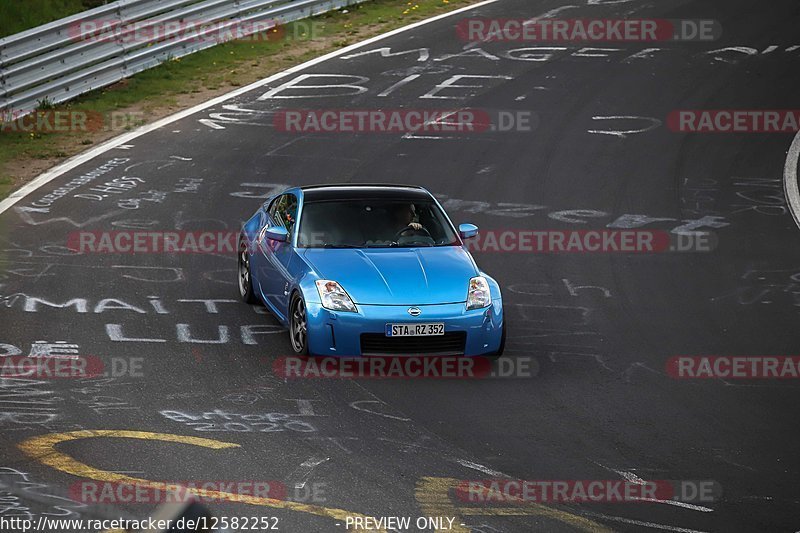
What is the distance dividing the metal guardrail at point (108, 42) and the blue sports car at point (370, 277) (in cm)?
784

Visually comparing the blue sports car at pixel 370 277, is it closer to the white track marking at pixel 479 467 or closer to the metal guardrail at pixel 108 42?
the white track marking at pixel 479 467

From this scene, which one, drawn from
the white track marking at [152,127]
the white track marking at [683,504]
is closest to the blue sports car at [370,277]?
the white track marking at [683,504]

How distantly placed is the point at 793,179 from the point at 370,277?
31.3 feet

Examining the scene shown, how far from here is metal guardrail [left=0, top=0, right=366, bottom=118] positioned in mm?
18809

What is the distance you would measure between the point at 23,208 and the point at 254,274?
4.73 meters

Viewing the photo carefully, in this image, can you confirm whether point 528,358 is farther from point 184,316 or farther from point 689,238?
point 689,238

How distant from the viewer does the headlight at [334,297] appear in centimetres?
1046

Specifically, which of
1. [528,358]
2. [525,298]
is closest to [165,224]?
[525,298]

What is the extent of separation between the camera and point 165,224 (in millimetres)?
15266

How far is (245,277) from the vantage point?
12.7 m

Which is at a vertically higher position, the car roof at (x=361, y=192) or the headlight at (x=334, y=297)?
the car roof at (x=361, y=192)

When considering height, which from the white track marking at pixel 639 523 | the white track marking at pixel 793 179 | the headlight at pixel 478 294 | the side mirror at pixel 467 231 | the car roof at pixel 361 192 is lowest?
the white track marking at pixel 639 523

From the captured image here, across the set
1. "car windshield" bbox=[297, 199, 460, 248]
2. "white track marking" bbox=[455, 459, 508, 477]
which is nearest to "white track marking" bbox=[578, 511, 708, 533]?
"white track marking" bbox=[455, 459, 508, 477]

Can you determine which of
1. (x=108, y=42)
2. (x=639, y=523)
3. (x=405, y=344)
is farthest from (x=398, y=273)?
(x=108, y=42)
